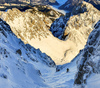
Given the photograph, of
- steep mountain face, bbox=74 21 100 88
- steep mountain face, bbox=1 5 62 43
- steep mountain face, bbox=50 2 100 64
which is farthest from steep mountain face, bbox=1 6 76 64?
steep mountain face, bbox=74 21 100 88

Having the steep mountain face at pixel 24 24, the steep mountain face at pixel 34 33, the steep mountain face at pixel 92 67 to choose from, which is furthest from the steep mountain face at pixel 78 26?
the steep mountain face at pixel 92 67

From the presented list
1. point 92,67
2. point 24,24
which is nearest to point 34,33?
point 24,24

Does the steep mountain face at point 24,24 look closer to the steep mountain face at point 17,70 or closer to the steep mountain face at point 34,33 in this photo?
the steep mountain face at point 34,33

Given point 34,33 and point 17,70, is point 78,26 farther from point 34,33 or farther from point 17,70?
point 17,70

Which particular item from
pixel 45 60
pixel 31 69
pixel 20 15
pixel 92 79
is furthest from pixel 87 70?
pixel 20 15

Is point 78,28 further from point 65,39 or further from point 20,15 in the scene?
point 20,15

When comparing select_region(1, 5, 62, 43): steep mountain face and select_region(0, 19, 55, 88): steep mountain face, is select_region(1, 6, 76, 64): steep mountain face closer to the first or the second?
select_region(1, 5, 62, 43): steep mountain face

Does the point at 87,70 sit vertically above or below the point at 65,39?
below

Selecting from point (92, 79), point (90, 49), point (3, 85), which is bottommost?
point (92, 79)
